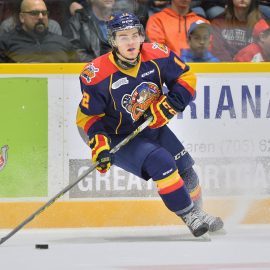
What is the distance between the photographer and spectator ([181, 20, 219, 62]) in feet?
17.3

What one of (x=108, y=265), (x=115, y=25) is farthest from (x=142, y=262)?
(x=115, y=25)

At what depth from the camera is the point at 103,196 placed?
5.15m

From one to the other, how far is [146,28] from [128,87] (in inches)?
34.8

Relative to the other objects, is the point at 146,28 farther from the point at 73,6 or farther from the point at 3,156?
the point at 3,156

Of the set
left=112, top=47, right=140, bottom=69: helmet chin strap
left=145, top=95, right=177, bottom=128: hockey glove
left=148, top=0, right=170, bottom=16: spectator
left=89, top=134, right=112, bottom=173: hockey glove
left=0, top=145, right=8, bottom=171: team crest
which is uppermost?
left=148, top=0, right=170, bottom=16: spectator

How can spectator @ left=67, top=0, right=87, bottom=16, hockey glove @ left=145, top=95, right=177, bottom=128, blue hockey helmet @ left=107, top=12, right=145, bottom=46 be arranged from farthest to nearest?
spectator @ left=67, top=0, right=87, bottom=16, hockey glove @ left=145, top=95, right=177, bottom=128, blue hockey helmet @ left=107, top=12, right=145, bottom=46

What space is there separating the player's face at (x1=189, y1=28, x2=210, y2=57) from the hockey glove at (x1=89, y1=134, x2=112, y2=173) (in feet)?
3.68

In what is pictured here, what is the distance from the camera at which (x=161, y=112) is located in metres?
4.50

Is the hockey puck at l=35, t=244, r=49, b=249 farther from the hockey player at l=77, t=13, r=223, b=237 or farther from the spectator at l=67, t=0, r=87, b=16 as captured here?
the spectator at l=67, t=0, r=87, b=16

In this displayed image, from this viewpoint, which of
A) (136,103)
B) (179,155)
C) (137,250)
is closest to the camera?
(137,250)

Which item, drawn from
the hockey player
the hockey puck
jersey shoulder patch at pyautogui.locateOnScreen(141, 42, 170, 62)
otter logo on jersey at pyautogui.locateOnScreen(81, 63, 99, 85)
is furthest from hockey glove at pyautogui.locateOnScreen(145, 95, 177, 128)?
the hockey puck

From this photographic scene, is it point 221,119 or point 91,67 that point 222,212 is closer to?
point 221,119

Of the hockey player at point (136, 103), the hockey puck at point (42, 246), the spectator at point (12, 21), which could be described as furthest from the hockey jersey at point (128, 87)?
the spectator at point (12, 21)

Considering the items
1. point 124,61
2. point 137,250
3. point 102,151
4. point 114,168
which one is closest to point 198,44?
point 114,168
